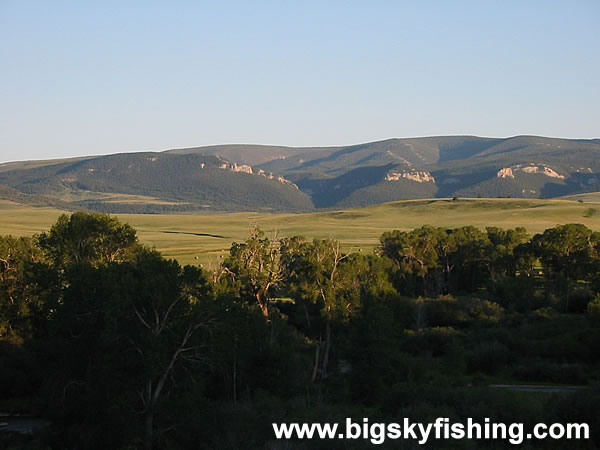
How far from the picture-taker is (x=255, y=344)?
119 ft

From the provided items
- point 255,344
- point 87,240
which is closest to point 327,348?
point 255,344

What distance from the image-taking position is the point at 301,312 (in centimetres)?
5797

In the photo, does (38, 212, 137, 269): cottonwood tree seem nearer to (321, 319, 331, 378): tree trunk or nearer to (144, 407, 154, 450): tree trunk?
(321, 319, 331, 378): tree trunk

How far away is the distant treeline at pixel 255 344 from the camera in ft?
88.2

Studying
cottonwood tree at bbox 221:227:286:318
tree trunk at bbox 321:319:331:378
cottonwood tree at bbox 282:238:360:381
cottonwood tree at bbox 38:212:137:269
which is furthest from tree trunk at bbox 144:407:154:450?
cottonwood tree at bbox 38:212:137:269

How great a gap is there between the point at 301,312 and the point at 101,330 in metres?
29.5

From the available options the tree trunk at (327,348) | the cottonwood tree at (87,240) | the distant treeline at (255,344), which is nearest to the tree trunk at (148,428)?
the distant treeline at (255,344)

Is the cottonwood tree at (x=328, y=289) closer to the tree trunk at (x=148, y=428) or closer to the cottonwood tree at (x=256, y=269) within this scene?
the cottonwood tree at (x=256, y=269)

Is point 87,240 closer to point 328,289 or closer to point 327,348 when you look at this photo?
point 328,289

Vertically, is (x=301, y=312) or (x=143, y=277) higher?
(x=143, y=277)

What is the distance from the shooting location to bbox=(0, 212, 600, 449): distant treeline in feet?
88.2

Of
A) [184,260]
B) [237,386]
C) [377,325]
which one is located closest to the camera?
[237,386]

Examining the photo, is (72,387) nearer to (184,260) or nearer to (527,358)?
(527,358)

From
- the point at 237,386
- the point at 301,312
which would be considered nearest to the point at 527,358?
the point at 301,312
